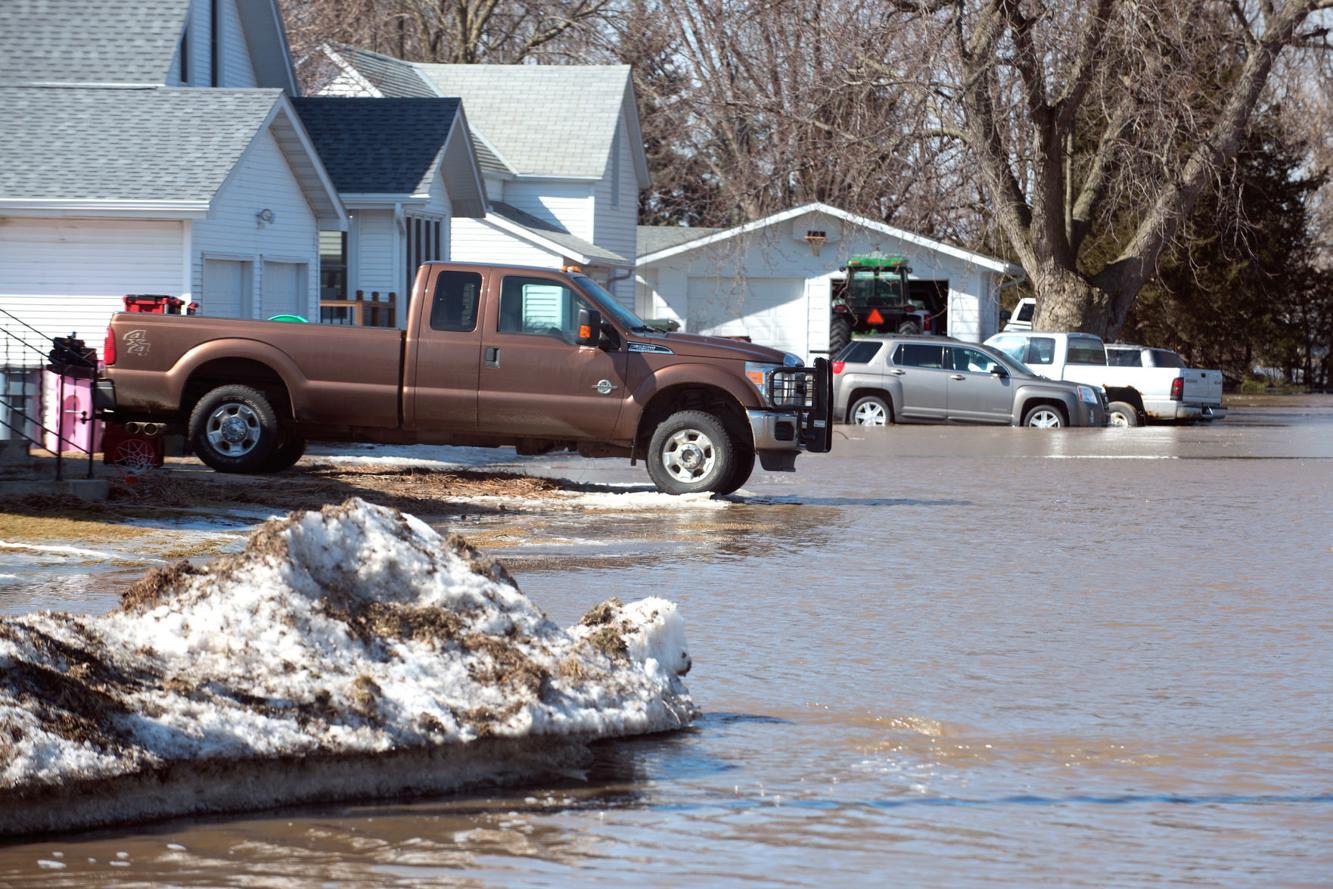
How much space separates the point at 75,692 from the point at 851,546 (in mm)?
8580

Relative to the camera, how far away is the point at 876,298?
50000 mm

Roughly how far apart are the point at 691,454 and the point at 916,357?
15838 mm

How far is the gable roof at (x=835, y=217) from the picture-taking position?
164ft

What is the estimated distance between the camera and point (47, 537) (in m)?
13.3

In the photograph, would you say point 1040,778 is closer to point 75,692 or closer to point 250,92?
point 75,692

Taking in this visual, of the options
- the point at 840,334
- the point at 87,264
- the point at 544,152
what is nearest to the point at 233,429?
the point at 87,264

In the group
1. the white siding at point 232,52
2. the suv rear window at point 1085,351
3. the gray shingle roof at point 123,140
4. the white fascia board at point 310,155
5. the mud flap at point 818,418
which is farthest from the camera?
the suv rear window at point 1085,351

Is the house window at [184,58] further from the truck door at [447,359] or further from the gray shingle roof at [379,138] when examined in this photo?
the truck door at [447,359]

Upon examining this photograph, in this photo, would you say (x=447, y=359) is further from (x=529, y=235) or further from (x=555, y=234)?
(x=555, y=234)

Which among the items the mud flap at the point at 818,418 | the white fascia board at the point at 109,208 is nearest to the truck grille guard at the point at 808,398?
the mud flap at the point at 818,418

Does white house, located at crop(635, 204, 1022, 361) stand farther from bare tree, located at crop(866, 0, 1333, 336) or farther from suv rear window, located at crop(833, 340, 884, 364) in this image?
suv rear window, located at crop(833, 340, 884, 364)

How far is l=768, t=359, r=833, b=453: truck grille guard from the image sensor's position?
707 inches

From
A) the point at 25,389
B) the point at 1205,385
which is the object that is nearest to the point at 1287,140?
the point at 1205,385

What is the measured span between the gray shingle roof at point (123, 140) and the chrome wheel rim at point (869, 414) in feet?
35.9
